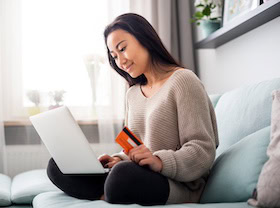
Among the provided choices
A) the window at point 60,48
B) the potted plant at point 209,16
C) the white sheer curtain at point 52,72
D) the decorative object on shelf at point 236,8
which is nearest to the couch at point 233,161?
the decorative object on shelf at point 236,8

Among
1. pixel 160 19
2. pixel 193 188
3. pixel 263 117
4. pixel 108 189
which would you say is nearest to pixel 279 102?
pixel 263 117

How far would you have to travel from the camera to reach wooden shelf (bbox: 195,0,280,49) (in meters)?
1.86

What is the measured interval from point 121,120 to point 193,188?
165cm

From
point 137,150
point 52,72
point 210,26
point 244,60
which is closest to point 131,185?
point 137,150

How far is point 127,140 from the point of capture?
1.28m

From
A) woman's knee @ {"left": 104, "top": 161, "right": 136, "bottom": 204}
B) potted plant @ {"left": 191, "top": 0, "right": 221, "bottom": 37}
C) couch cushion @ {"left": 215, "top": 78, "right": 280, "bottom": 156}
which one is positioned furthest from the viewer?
potted plant @ {"left": 191, "top": 0, "right": 221, "bottom": 37}

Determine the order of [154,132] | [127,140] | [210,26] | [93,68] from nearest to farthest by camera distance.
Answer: [127,140] → [154,132] → [210,26] → [93,68]

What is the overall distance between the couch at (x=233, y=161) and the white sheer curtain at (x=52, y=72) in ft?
3.07

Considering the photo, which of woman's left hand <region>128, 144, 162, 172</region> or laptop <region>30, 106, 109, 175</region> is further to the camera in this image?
laptop <region>30, 106, 109, 175</region>

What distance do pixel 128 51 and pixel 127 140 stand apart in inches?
16.5

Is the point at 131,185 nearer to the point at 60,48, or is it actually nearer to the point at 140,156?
the point at 140,156

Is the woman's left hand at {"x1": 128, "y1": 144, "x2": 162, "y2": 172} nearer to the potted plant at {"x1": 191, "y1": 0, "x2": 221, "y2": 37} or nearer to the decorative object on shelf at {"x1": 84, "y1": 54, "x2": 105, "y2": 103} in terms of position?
the potted plant at {"x1": 191, "y1": 0, "x2": 221, "y2": 37}

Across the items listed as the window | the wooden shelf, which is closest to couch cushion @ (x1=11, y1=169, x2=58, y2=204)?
the window

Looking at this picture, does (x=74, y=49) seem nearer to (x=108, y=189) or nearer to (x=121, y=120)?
(x=121, y=120)
